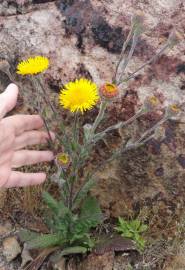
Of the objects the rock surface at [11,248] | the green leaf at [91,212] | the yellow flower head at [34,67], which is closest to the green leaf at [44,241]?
the green leaf at [91,212]

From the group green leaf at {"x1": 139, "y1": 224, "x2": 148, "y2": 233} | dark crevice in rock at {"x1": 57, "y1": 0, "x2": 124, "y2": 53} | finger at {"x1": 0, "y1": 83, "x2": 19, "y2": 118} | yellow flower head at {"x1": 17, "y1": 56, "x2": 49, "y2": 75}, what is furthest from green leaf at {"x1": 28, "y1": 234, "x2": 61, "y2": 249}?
dark crevice in rock at {"x1": 57, "y1": 0, "x2": 124, "y2": 53}

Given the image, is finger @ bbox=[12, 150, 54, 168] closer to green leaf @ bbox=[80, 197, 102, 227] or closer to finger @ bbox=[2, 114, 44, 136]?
finger @ bbox=[2, 114, 44, 136]

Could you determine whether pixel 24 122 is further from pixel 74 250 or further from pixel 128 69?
pixel 74 250

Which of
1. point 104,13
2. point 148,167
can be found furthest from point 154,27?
point 148,167

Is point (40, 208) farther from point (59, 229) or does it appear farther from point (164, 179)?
point (164, 179)

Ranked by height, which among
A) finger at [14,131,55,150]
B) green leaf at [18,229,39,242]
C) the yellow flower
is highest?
the yellow flower

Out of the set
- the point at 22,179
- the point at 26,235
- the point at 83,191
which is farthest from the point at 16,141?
the point at 26,235
